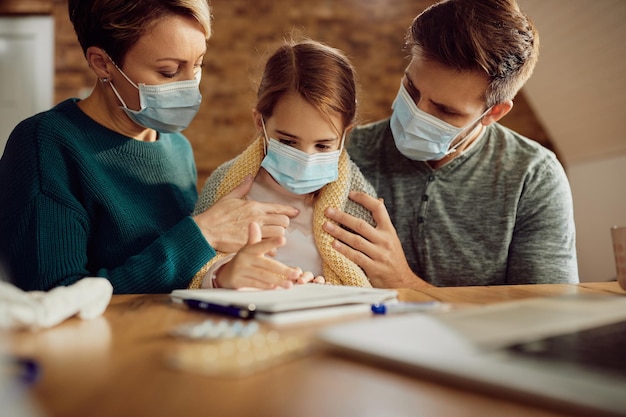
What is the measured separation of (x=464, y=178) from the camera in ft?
4.90

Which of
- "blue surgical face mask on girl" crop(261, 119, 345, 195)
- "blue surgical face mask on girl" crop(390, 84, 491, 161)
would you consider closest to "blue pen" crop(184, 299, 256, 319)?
"blue surgical face mask on girl" crop(261, 119, 345, 195)

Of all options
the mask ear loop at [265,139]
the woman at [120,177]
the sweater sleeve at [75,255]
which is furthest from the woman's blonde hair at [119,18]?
the sweater sleeve at [75,255]

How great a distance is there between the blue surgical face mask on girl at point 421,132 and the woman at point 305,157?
0.13 metres

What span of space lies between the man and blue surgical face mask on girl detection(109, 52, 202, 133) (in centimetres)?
44

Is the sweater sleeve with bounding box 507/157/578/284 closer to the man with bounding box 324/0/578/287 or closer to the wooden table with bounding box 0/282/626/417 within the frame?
the man with bounding box 324/0/578/287

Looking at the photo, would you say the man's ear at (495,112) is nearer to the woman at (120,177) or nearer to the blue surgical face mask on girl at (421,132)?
the blue surgical face mask on girl at (421,132)

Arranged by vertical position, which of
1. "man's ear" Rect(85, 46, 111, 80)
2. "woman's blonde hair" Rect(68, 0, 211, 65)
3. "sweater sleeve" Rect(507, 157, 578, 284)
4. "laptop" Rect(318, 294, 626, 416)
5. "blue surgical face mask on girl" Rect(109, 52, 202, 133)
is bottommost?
"sweater sleeve" Rect(507, 157, 578, 284)

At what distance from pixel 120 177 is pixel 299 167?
414mm

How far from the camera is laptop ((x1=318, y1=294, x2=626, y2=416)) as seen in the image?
350 mm

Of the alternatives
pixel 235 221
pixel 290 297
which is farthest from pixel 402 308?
pixel 235 221

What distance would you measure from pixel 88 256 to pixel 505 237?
1.01 m

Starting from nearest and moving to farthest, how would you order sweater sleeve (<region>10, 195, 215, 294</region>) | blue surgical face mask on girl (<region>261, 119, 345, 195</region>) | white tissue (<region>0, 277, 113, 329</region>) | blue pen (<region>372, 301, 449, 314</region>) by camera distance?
white tissue (<region>0, 277, 113, 329</region>) → blue pen (<region>372, 301, 449, 314</region>) → sweater sleeve (<region>10, 195, 215, 294</region>) → blue surgical face mask on girl (<region>261, 119, 345, 195</region>)

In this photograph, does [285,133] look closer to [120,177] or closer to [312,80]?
[312,80]

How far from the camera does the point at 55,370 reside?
436 mm
